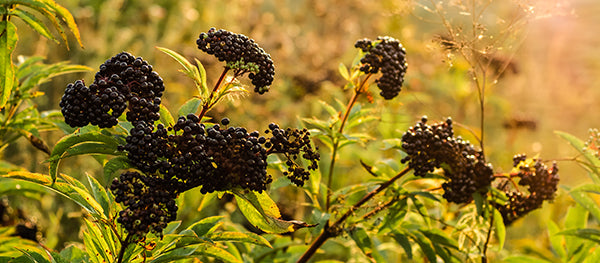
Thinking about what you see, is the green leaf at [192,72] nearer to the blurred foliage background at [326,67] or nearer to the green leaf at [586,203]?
the blurred foliage background at [326,67]

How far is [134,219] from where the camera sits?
1.14 metres

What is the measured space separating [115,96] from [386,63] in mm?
1053

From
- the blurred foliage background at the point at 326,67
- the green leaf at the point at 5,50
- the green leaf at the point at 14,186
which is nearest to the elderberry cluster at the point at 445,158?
the blurred foliage background at the point at 326,67

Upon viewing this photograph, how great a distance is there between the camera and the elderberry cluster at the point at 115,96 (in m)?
1.23

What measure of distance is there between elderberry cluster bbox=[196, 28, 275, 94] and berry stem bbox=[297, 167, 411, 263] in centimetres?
71

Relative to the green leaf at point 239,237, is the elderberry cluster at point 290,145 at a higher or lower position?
higher

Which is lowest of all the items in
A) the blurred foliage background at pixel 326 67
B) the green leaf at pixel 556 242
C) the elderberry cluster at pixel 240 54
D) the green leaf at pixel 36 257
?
the green leaf at pixel 36 257

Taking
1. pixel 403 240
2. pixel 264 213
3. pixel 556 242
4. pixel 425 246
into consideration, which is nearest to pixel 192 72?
pixel 264 213

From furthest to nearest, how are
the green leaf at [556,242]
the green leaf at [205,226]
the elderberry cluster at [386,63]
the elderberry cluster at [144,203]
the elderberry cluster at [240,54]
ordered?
the green leaf at [556,242] → the elderberry cluster at [386,63] → the green leaf at [205,226] → the elderberry cluster at [240,54] → the elderberry cluster at [144,203]

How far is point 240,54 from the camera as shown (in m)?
1.42

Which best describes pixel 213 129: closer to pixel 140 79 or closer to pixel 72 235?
pixel 140 79

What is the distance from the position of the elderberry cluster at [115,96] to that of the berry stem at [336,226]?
925mm

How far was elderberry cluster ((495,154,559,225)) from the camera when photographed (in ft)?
6.26

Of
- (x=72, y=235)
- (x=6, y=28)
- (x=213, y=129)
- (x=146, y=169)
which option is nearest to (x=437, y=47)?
(x=213, y=129)
